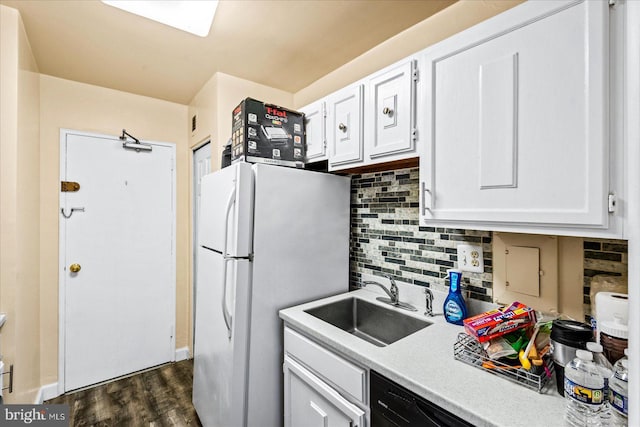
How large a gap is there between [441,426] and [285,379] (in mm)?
887

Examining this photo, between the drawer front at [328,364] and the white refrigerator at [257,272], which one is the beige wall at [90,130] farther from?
the drawer front at [328,364]

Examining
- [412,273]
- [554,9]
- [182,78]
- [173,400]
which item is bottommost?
[173,400]

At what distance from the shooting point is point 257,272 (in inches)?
60.9

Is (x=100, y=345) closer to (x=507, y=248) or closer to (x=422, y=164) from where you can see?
(x=422, y=164)

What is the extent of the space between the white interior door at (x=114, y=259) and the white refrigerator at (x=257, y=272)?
3.96 ft

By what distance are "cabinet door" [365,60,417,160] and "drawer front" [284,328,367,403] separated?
93cm

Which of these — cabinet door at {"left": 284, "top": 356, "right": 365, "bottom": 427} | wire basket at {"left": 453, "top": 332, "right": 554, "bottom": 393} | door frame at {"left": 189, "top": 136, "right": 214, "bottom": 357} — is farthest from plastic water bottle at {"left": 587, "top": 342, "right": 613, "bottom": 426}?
door frame at {"left": 189, "top": 136, "right": 214, "bottom": 357}

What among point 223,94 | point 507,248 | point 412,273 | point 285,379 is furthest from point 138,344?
point 507,248

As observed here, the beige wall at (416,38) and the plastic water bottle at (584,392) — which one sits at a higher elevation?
the beige wall at (416,38)

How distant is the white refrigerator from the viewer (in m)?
1.52

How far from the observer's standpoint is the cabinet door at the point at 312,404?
1170 millimetres

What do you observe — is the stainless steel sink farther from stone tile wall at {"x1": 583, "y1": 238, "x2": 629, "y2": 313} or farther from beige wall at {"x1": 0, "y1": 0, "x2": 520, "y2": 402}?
beige wall at {"x1": 0, "y1": 0, "x2": 520, "y2": 402}

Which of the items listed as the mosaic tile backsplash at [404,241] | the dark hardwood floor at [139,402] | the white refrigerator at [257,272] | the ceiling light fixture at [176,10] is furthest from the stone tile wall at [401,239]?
the dark hardwood floor at [139,402]

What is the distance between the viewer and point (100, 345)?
2.51 m
